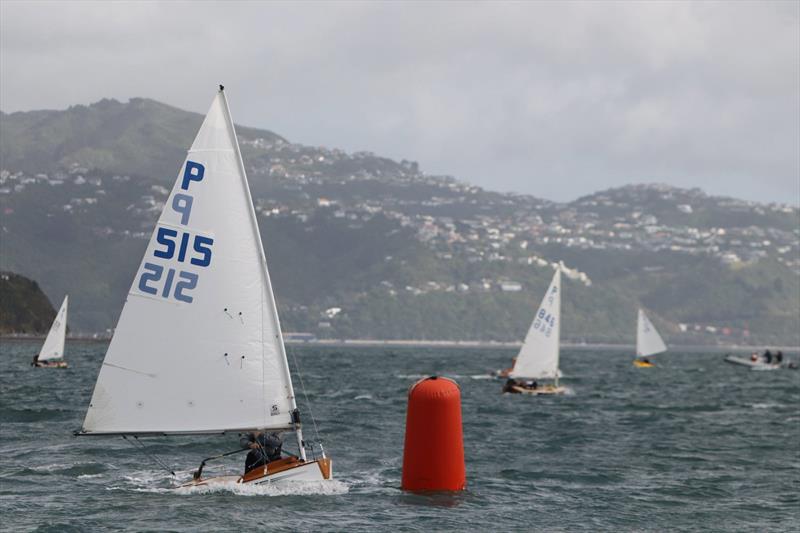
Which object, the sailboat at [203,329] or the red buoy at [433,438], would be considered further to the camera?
the red buoy at [433,438]

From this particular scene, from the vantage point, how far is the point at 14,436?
123 ft

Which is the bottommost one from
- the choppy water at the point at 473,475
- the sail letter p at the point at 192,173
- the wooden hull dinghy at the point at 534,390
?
the choppy water at the point at 473,475

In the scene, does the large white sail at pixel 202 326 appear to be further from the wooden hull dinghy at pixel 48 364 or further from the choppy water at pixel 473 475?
the wooden hull dinghy at pixel 48 364

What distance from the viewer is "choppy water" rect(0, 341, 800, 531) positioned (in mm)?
24005

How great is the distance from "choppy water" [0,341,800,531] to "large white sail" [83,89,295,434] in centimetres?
174

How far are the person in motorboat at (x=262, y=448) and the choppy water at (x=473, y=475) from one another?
0.57 m

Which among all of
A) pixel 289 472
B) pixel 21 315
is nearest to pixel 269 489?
pixel 289 472

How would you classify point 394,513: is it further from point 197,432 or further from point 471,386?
point 471,386

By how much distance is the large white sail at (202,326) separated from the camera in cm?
2425

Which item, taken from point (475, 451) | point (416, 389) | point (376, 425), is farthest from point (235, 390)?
point (376, 425)

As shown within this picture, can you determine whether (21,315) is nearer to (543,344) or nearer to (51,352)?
(51,352)

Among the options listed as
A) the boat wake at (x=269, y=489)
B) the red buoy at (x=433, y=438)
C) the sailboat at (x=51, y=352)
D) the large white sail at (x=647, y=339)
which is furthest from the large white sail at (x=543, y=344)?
the large white sail at (x=647, y=339)

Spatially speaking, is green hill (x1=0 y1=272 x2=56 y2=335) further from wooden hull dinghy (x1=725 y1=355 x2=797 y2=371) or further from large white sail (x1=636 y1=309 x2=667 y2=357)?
wooden hull dinghy (x1=725 y1=355 x2=797 y2=371)

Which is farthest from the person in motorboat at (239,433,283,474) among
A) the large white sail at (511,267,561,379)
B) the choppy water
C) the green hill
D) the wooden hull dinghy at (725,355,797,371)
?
the green hill
